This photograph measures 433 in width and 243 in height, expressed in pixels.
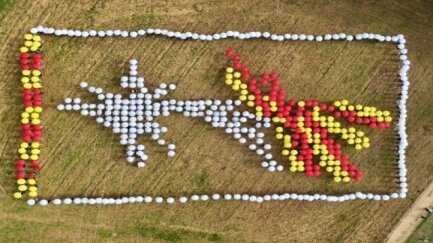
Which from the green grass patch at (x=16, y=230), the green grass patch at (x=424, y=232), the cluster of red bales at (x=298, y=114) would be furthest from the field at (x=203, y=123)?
the green grass patch at (x=424, y=232)

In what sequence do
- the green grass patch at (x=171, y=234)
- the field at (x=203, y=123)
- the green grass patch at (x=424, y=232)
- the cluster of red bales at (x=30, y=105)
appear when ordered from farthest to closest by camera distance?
the green grass patch at (x=424, y=232)
the green grass patch at (x=171, y=234)
the field at (x=203, y=123)
the cluster of red bales at (x=30, y=105)

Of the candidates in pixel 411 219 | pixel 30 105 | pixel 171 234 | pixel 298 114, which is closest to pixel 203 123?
pixel 298 114

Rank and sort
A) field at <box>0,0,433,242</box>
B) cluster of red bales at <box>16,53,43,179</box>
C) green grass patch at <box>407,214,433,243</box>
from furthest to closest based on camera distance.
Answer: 1. green grass patch at <box>407,214,433,243</box>
2. field at <box>0,0,433,242</box>
3. cluster of red bales at <box>16,53,43,179</box>

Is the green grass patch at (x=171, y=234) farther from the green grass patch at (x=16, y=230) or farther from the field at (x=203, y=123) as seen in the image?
the green grass patch at (x=16, y=230)

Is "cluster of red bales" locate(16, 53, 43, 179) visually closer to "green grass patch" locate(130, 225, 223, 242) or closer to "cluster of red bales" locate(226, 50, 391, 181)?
"green grass patch" locate(130, 225, 223, 242)

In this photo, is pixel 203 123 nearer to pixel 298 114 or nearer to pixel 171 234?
pixel 298 114

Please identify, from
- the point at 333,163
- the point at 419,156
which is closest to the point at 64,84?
the point at 333,163

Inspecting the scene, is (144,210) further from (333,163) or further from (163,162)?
(333,163)

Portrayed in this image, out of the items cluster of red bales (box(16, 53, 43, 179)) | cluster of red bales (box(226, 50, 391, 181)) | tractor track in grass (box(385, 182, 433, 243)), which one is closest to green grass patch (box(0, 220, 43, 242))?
cluster of red bales (box(16, 53, 43, 179))
